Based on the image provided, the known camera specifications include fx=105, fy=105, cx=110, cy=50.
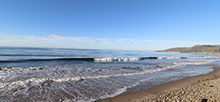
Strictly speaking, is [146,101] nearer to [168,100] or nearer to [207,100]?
[168,100]

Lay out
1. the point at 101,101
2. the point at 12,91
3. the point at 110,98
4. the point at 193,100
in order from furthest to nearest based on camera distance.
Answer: the point at 12,91, the point at 110,98, the point at 101,101, the point at 193,100

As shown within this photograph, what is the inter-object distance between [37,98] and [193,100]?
22.3 ft

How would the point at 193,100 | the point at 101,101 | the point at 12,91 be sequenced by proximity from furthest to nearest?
the point at 12,91, the point at 101,101, the point at 193,100

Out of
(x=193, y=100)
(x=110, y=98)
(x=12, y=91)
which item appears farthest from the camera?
(x=12, y=91)

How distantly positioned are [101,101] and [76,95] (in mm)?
1406

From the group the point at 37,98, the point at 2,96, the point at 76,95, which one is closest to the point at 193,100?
the point at 76,95

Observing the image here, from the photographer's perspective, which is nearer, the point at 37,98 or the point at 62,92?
the point at 37,98

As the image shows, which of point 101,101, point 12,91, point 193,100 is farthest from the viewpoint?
point 12,91

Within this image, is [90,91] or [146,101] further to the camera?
[90,91]

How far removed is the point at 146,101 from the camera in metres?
4.50

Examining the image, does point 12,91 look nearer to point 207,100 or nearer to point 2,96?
point 2,96

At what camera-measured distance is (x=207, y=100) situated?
4.37 m

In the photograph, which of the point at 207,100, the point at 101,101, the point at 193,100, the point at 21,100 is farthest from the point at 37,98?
the point at 207,100

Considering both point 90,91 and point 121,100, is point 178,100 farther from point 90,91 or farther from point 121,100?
point 90,91
